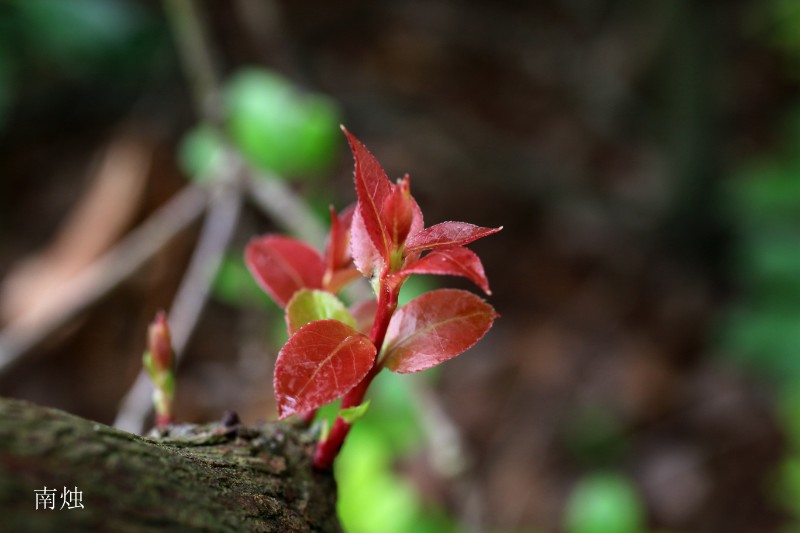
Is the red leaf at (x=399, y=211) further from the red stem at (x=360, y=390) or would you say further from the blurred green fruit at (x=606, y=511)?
the blurred green fruit at (x=606, y=511)

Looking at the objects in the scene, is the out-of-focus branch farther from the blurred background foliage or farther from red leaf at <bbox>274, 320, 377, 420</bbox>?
red leaf at <bbox>274, 320, 377, 420</bbox>

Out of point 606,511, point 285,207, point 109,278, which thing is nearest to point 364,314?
point 285,207

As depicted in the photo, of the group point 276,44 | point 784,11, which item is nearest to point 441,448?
point 276,44

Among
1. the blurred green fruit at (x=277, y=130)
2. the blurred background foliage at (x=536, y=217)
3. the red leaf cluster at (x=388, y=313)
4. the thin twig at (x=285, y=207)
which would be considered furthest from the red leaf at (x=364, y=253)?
A: the blurred background foliage at (x=536, y=217)

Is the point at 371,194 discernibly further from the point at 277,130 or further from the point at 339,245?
the point at 277,130

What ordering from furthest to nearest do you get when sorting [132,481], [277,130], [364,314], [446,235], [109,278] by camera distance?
1. [277,130]
2. [109,278]
3. [364,314]
4. [446,235]
5. [132,481]

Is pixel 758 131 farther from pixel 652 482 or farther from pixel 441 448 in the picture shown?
pixel 441 448

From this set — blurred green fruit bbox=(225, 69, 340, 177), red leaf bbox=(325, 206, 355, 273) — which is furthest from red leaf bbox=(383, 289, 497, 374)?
blurred green fruit bbox=(225, 69, 340, 177)
